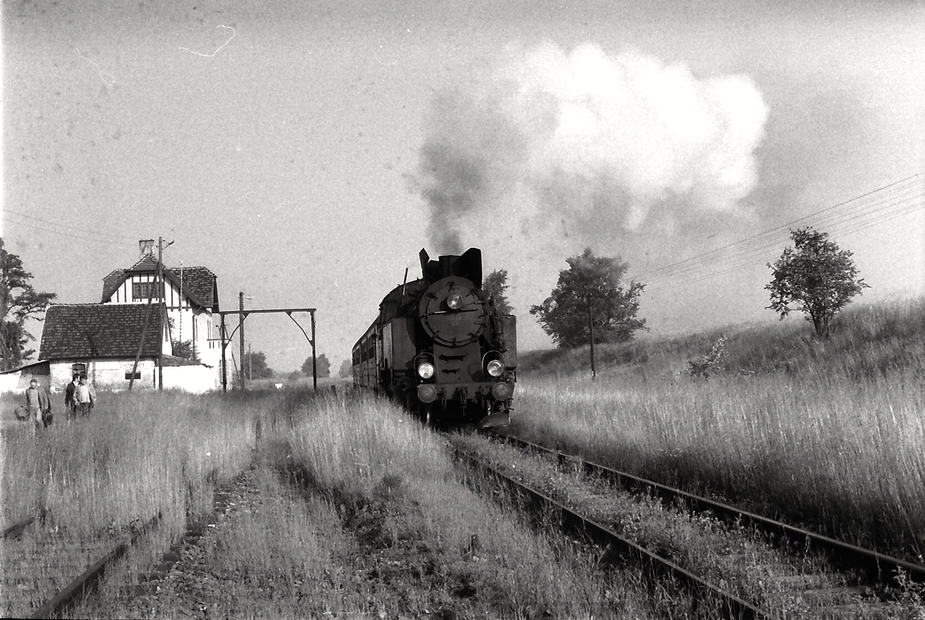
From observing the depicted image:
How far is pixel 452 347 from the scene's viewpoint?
1411 cm

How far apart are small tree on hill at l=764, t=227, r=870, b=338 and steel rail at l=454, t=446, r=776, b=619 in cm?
2126

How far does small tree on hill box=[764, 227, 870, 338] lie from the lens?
85.0ft

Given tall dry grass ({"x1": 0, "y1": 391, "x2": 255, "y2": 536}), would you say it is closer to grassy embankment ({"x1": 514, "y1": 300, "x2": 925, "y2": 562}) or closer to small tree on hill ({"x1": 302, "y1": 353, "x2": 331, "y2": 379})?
grassy embankment ({"x1": 514, "y1": 300, "x2": 925, "y2": 562})

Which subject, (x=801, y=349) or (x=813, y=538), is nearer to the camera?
(x=813, y=538)

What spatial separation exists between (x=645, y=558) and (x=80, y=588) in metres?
3.88

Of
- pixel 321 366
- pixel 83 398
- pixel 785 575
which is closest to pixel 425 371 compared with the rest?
pixel 83 398

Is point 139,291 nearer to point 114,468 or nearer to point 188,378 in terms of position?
point 188,378

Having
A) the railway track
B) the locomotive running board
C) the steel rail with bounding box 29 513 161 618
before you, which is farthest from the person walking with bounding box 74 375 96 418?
the railway track

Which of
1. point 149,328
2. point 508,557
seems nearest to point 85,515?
point 508,557

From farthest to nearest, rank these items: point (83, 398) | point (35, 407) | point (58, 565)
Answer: point (83, 398)
point (35, 407)
point (58, 565)

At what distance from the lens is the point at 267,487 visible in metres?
9.45

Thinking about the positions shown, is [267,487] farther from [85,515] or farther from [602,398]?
[602,398]

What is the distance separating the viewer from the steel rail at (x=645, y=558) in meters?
4.35

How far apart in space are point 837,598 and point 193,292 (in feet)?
164
